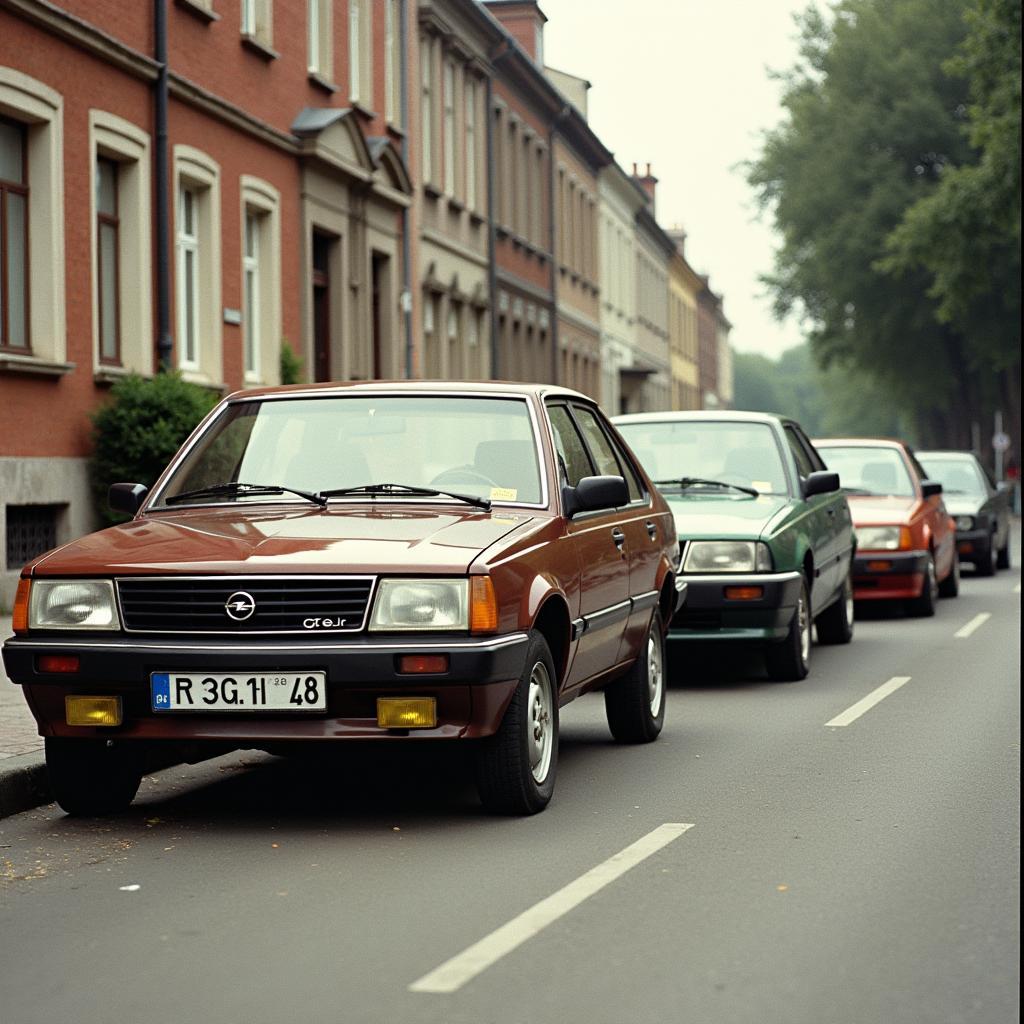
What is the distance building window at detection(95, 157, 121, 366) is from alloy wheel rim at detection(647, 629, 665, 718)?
10754mm

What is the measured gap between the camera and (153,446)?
60.8 ft

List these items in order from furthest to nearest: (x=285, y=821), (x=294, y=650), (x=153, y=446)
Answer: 1. (x=153, y=446)
2. (x=285, y=821)
3. (x=294, y=650)

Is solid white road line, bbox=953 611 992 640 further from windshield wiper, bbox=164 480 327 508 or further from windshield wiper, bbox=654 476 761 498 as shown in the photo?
windshield wiper, bbox=164 480 327 508

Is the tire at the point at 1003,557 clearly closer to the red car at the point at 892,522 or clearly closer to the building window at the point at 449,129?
the red car at the point at 892,522

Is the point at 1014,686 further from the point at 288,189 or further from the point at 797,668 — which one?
the point at 288,189

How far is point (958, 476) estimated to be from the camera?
84.0 feet

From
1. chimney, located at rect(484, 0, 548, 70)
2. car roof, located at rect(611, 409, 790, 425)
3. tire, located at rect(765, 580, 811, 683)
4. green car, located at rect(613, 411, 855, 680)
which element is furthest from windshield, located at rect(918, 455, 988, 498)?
chimney, located at rect(484, 0, 548, 70)

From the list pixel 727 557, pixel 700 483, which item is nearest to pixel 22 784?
pixel 727 557

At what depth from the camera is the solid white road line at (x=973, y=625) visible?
16.5 metres

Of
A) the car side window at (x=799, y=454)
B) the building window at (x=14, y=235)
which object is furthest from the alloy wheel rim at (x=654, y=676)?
the building window at (x=14, y=235)

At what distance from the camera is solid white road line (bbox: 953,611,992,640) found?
1645cm

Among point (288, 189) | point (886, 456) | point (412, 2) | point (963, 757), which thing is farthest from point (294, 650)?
point (412, 2)

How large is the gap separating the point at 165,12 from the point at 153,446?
4.95 metres

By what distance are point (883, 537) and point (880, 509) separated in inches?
13.9
